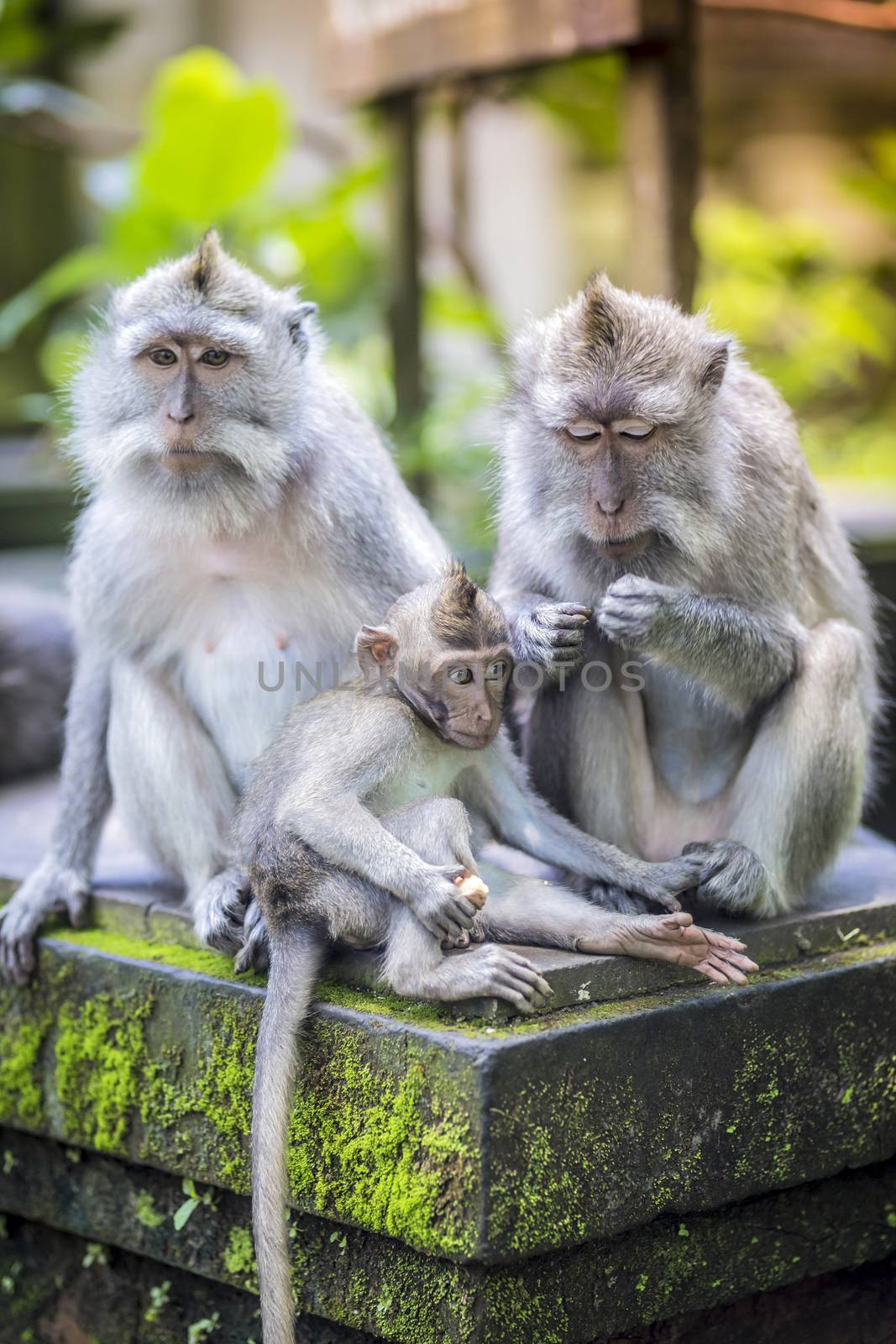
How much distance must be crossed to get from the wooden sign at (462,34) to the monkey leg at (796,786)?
275 cm

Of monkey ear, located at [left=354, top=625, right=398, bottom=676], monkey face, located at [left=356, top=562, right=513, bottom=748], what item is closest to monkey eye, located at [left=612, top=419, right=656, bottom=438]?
monkey face, located at [left=356, top=562, right=513, bottom=748]

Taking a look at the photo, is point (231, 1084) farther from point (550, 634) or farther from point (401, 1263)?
point (550, 634)

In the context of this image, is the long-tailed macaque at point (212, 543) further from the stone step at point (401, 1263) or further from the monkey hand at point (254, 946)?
the stone step at point (401, 1263)

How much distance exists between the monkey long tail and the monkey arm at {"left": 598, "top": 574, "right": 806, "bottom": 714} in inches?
41.7

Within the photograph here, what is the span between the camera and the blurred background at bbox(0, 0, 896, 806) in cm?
683

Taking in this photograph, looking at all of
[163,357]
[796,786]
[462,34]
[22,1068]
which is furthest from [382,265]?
[796,786]

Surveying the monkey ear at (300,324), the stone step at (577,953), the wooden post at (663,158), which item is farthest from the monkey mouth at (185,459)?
the wooden post at (663,158)

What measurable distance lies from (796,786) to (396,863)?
119cm

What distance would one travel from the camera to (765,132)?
1232 centimetres

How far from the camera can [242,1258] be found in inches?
160

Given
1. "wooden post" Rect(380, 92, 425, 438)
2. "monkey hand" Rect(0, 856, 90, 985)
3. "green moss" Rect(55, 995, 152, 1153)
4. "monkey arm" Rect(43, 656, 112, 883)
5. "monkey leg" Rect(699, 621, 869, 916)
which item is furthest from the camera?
"wooden post" Rect(380, 92, 425, 438)

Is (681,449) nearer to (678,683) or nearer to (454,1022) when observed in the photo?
(678,683)

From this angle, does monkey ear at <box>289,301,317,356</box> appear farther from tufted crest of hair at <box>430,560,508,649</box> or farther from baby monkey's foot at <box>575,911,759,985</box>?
baby monkey's foot at <box>575,911,759,985</box>

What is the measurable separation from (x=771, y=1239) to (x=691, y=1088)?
22.8 inches
